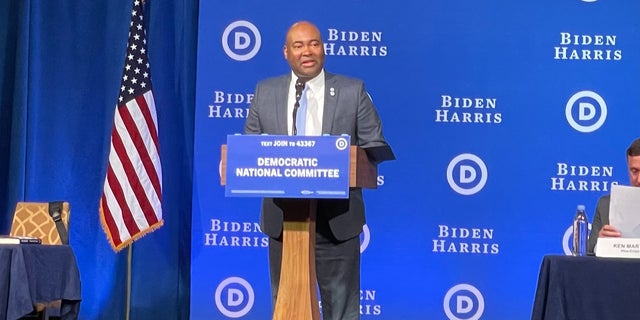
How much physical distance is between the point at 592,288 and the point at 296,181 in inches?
55.2

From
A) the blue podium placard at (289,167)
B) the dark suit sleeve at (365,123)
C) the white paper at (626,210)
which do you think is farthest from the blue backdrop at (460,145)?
the blue podium placard at (289,167)

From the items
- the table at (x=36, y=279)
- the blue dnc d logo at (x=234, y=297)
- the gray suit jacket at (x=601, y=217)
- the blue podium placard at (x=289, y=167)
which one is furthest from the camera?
the blue dnc d logo at (x=234, y=297)

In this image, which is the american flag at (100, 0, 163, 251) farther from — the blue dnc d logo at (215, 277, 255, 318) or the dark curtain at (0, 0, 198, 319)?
the blue dnc d logo at (215, 277, 255, 318)

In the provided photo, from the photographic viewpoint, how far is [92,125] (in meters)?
6.87

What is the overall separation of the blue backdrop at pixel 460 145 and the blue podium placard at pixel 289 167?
2.66m

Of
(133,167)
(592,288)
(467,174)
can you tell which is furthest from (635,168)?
(133,167)

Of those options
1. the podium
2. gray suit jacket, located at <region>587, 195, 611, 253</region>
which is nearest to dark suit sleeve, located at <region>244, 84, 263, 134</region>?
the podium

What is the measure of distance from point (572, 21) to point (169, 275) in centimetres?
344

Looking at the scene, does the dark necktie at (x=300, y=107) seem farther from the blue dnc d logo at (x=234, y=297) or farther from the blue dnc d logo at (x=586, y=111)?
the blue dnc d logo at (x=586, y=111)

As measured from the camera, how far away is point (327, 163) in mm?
3629

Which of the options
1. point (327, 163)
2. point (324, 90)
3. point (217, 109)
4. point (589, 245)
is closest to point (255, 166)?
point (327, 163)

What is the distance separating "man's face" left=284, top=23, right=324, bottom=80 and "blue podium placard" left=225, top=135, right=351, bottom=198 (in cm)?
52

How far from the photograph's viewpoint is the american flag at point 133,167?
6168 mm

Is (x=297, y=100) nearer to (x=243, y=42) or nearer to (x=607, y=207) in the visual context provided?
(x=607, y=207)
